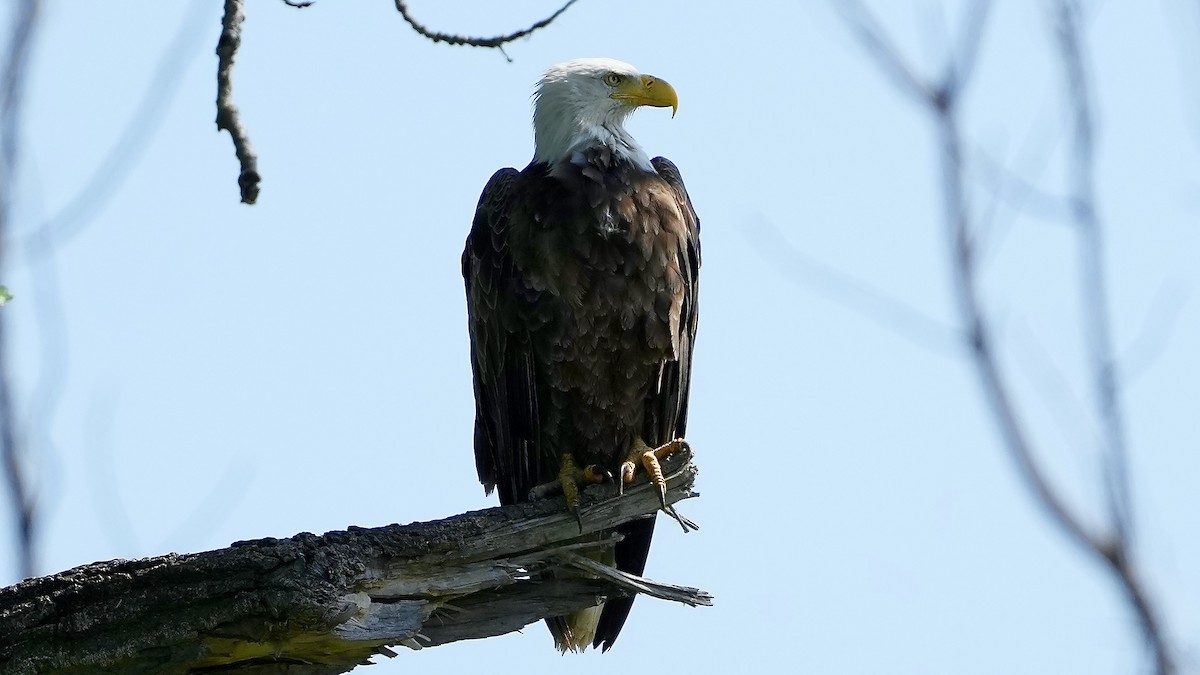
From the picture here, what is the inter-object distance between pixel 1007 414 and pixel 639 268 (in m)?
2.91

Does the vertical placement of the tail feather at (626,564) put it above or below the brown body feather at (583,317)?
below

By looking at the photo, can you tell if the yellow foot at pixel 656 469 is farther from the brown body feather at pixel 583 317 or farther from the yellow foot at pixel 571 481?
the brown body feather at pixel 583 317

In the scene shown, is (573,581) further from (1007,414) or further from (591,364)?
(1007,414)

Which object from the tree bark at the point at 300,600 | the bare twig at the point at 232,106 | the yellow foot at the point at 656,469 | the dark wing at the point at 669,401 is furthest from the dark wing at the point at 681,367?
the bare twig at the point at 232,106

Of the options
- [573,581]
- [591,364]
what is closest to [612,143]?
[591,364]

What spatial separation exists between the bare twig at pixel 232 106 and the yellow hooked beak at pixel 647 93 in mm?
2565

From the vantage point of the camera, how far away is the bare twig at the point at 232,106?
3.57m

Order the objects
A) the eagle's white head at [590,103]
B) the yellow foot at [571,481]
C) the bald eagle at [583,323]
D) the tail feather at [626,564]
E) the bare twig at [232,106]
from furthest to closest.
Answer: the eagle's white head at [590,103] → the tail feather at [626,564] → the bald eagle at [583,323] → the yellow foot at [571,481] → the bare twig at [232,106]

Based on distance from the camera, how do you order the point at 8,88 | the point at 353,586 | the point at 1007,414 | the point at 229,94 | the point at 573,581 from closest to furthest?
the point at 1007,414 < the point at 229,94 < the point at 353,586 < the point at 573,581 < the point at 8,88

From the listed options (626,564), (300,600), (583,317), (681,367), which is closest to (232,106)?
(300,600)

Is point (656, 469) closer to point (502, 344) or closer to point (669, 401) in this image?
point (669, 401)

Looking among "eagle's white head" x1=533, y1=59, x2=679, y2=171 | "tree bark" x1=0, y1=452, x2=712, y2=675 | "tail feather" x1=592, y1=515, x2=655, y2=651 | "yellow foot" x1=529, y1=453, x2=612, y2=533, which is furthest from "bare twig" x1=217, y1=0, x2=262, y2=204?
"tail feather" x1=592, y1=515, x2=655, y2=651

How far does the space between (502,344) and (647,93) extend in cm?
132

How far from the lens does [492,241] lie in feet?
18.9
